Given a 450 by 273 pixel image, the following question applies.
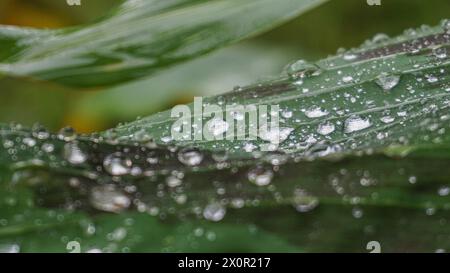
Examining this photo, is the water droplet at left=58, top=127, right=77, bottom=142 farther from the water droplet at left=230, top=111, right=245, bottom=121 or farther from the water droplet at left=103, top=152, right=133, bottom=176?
the water droplet at left=230, top=111, right=245, bottom=121

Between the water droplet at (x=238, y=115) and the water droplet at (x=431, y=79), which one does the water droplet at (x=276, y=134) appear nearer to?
the water droplet at (x=238, y=115)

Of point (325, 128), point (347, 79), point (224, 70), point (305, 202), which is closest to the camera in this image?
point (305, 202)

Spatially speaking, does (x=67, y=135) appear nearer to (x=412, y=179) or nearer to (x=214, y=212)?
(x=214, y=212)

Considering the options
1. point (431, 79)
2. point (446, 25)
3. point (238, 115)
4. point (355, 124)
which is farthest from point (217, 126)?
point (446, 25)

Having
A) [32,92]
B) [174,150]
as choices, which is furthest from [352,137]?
[32,92]

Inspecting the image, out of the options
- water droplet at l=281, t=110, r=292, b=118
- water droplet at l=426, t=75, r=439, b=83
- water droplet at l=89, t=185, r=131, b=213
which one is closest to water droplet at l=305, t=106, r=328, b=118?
water droplet at l=281, t=110, r=292, b=118

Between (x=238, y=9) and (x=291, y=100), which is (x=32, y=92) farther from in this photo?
(x=291, y=100)
